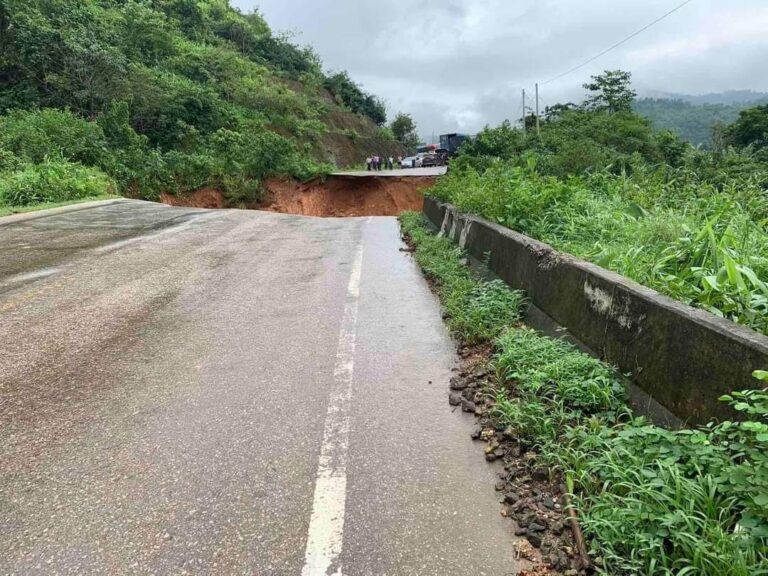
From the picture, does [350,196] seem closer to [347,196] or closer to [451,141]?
[347,196]

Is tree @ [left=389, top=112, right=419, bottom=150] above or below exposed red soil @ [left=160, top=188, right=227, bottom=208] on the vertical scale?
above

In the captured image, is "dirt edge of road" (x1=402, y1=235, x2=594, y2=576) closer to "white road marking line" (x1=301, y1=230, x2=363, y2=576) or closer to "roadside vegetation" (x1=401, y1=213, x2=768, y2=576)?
"roadside vegetation" (x1=401, y1=213, x2=768, y2=576)

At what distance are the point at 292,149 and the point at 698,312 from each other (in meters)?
26.6

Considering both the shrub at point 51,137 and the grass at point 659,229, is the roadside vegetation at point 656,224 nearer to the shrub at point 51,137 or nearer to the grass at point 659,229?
the grass at point 659,229

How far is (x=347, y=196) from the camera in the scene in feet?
94.7

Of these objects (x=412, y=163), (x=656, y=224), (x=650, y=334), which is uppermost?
(x=412, y=163)

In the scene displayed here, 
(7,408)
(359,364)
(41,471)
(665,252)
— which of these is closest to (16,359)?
(7,408)

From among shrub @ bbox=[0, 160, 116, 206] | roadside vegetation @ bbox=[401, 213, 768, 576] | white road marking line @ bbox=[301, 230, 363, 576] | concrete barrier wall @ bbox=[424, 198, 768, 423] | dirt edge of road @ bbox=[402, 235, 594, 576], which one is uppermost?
shrub @ bbox=[0, 160, 116, 206]

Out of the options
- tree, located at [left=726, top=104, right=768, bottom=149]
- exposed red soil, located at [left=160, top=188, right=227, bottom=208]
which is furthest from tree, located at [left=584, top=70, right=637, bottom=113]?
exposed red soil, located at [left=160, top=188, right=227, bottom=208]

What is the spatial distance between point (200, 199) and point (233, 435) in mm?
21383

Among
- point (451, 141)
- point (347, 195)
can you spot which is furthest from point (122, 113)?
point (451, 141)

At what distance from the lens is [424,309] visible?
5.87 meters

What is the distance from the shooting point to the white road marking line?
2150 millimetres

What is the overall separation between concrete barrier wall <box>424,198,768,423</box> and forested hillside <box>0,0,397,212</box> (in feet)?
48.3
